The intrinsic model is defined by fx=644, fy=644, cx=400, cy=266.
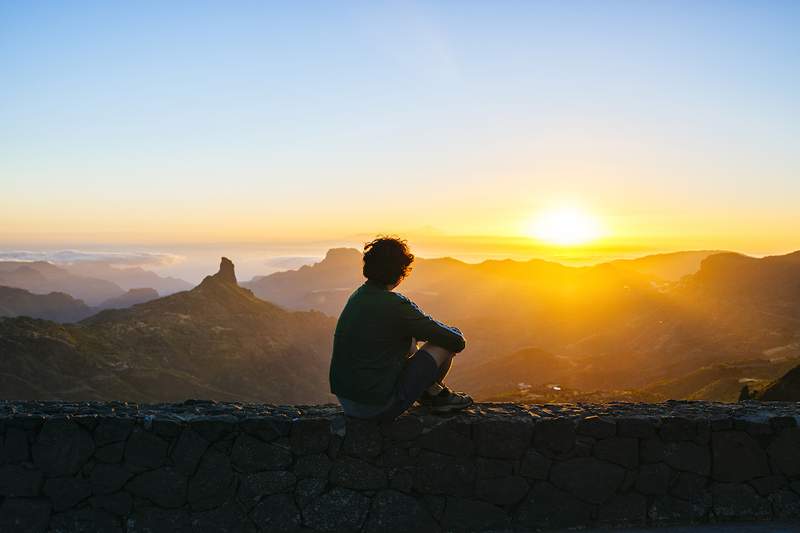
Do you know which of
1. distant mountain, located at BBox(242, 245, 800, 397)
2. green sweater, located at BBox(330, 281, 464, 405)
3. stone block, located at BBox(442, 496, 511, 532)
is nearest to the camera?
green sweater, located at BBox(330, 281, 464, 405)

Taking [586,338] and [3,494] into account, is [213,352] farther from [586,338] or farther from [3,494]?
[3,494]

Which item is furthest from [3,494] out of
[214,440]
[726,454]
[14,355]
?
[14,355]

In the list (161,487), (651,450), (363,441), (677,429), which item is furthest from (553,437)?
(161,487)

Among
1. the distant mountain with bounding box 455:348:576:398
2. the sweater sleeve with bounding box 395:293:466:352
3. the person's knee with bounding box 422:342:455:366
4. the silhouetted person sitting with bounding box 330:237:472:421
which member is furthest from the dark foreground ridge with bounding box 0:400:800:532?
the distant mountain with bounding box 455:348:576:398

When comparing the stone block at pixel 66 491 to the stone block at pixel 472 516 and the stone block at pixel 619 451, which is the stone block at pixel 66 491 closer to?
the stone block at pixel 472 516

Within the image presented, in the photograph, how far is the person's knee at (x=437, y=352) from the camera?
21.8 feet

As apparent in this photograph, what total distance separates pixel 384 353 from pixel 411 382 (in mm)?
403

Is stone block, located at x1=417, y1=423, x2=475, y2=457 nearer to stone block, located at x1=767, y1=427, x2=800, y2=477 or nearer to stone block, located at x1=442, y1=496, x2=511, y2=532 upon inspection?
stone block, located at x1=442, y1=496, x2=511, y2=532

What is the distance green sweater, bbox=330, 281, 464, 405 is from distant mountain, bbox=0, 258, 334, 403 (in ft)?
258

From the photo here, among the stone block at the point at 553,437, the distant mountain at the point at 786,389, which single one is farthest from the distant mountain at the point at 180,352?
the stone block at the point at 553,437

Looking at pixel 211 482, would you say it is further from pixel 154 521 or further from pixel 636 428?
pixel 636 428

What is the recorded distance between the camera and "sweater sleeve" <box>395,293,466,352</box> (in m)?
6.50

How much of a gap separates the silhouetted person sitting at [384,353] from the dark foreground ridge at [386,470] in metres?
0.33

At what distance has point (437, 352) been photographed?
6.68m
